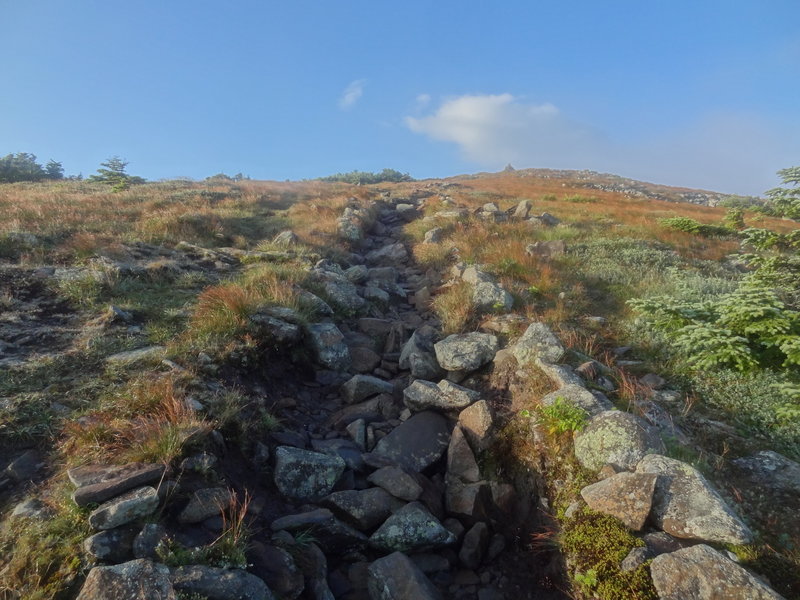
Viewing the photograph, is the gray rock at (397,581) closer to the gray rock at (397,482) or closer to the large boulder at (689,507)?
the gray rock at (397,482)

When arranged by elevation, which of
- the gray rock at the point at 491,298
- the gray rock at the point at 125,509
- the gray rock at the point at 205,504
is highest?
the gray rock at the point at 491,298

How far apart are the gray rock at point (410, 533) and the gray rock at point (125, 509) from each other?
217 cm

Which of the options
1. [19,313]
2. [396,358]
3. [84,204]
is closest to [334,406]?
Answer: [396,358]

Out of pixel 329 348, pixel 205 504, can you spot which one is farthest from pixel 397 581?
pixel 329 348

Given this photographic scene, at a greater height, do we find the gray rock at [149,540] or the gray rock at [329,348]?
the gray rock at [329,348]

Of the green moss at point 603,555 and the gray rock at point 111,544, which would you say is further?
the green moss at point 603,555

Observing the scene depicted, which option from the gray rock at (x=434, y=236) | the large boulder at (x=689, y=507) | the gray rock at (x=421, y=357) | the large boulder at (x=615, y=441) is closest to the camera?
the large boulder at (x=689, y=507)

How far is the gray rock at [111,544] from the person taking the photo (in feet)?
10.2

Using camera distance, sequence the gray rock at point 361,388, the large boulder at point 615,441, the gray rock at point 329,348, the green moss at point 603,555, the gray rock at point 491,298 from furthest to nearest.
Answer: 1. the gray rock at point 491,298
2. the gray rock at point 329,348
3. the gray rock at point 361,388
4. the large boulder at point 615,441
5. the green moss at point 603,555

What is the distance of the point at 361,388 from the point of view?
6.73m

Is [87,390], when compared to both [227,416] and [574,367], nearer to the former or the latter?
[227,416]

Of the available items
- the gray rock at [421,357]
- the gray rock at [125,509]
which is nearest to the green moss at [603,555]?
the gray rock at [421,357]

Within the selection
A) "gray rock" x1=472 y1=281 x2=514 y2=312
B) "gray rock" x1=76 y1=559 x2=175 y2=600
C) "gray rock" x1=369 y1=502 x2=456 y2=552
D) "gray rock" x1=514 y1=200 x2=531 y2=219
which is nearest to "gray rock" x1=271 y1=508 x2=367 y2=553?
"gray rock" x1=369 y1=502 x2=456 y2=552

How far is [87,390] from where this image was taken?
5.15 m
